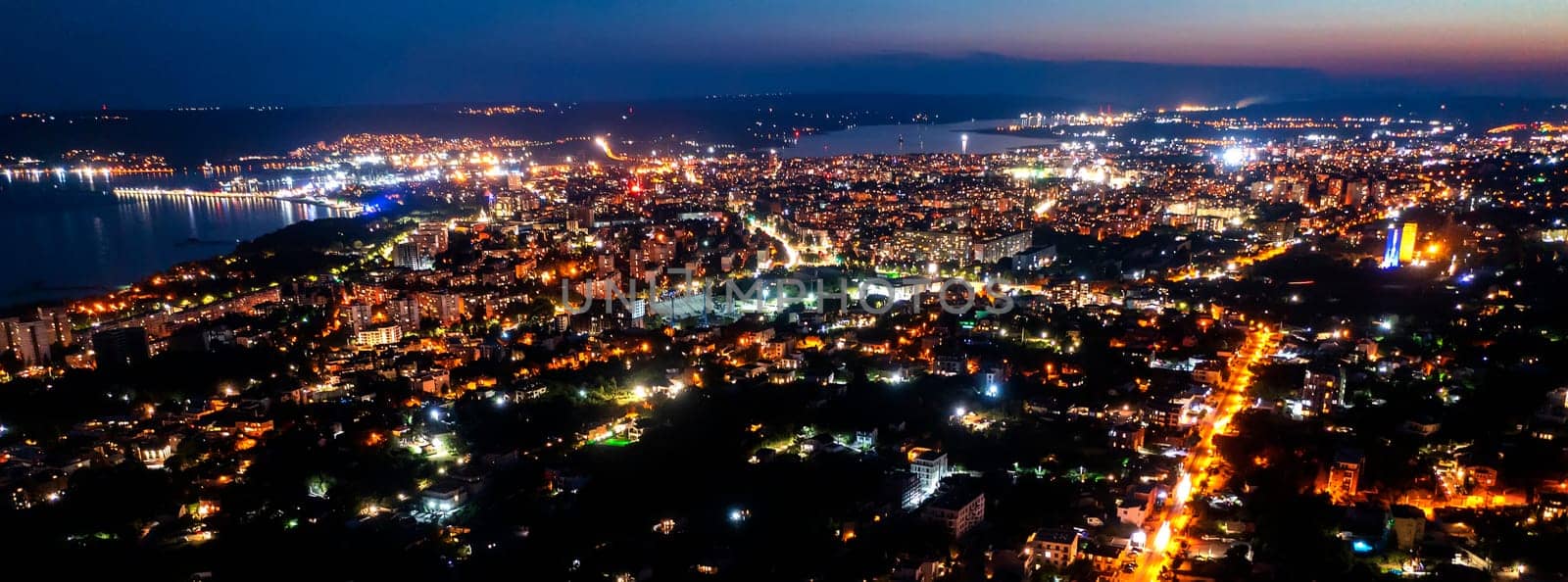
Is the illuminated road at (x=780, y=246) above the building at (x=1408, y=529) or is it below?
below

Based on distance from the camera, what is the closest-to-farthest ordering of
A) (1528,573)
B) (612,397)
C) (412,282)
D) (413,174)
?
(1528,573)
(612,397)
(412,282)
(413,174)

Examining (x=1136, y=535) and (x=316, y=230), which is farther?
(x=316, y=230)

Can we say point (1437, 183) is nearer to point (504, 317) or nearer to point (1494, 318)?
point (1494, 318)

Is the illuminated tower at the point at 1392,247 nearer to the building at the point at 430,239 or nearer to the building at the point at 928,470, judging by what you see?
the building at the point at 928,470

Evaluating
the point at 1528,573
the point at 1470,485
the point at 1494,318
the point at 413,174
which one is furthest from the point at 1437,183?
the point at 413,174

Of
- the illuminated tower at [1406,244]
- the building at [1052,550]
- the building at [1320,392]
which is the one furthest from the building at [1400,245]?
the building at [1052,550]

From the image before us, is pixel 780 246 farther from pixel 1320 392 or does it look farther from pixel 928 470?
pixel 928 470

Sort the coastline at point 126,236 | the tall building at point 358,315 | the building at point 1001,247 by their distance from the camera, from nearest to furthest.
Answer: the tall building at point 358,315 → the building at point 1001,247 → the coastline at point 126,236

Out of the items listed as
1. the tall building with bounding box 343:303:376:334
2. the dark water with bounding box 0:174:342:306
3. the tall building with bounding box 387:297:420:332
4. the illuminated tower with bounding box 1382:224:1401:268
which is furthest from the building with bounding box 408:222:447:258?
the illuminated tower with bounding box 1382:224:1401:268
